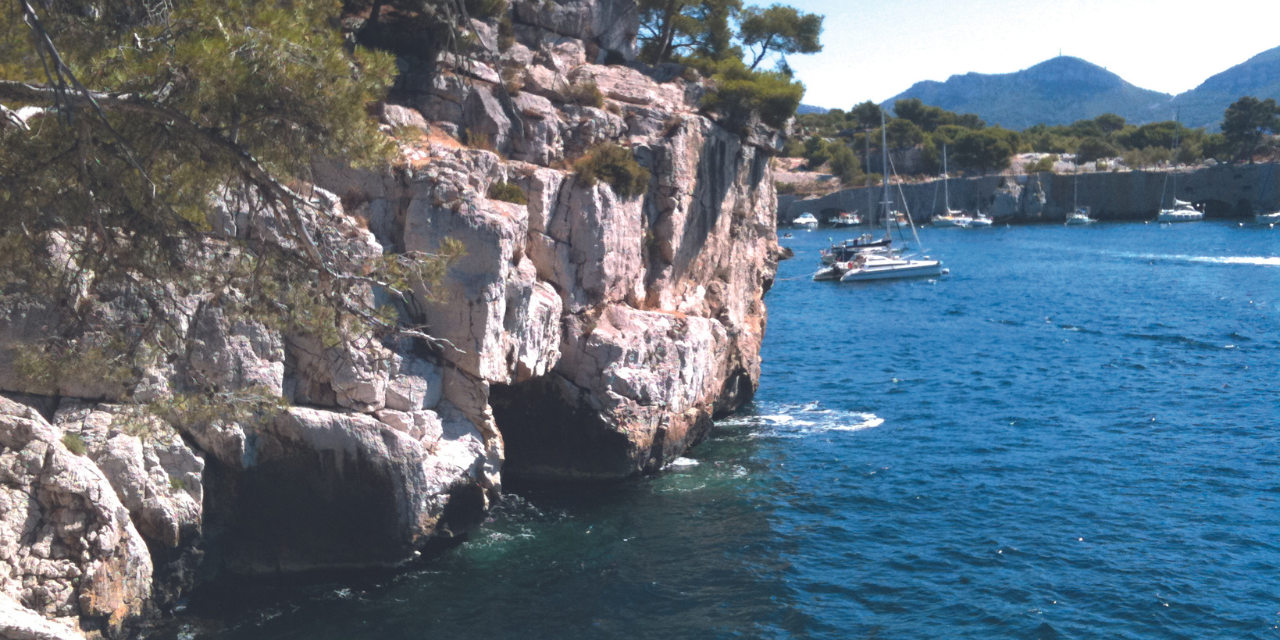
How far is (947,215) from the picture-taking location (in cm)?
12975

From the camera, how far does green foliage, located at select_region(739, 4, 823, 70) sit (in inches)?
1779

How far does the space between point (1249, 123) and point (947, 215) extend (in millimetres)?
38330

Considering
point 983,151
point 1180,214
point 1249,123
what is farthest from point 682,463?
point 1249,123

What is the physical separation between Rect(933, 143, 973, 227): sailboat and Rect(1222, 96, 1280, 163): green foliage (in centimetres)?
3496

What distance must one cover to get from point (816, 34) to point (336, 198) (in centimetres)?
3225

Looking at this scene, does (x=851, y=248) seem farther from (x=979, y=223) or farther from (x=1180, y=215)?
(x=1180, y=215)

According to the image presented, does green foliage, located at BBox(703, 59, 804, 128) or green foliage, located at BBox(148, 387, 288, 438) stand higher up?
green foliage, located at BBox(703, 59, 804, 128)

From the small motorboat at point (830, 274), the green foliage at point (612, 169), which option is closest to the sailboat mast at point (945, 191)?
the small motorboat at point (830, 274)

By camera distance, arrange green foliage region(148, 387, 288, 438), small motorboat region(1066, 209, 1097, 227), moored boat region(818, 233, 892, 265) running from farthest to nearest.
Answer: small motorboat region(1066, 209, 1097, 227) → moored boat region(818, 233, 892, 265) → green foliage region(148, 387, 288, 438)

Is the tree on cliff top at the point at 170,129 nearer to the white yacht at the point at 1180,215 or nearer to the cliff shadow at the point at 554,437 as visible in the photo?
the cliff shadow at the point at 554,437

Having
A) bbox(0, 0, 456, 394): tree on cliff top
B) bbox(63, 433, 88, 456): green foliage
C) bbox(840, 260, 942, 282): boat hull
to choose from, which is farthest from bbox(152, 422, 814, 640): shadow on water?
bbox(840, 260, 942, 282): boat hull

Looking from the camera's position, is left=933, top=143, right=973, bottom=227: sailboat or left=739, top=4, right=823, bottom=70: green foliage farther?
left=933, top=143, right=973, bottom=227: sailboat

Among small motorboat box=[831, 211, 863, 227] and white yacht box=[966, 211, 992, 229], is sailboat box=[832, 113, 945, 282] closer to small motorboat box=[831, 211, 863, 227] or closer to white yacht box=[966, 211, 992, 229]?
white yacht box=[966, 211, 992, 229]

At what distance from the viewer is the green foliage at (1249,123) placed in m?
119
